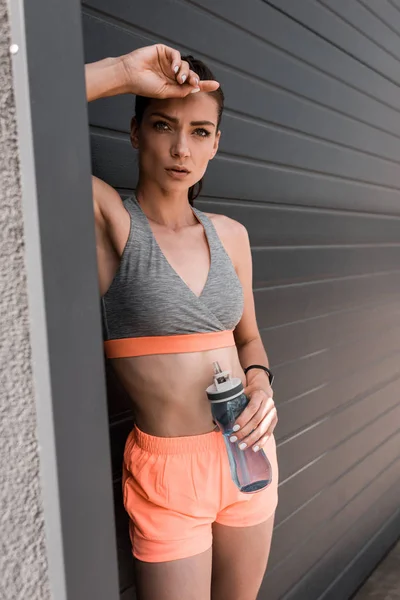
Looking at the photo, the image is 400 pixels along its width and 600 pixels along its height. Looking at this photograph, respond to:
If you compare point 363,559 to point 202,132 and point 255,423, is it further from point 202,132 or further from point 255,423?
point 202,132

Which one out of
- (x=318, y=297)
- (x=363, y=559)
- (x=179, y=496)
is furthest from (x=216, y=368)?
(x=363, y=559)

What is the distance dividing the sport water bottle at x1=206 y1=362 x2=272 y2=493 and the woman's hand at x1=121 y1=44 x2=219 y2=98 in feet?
2.21

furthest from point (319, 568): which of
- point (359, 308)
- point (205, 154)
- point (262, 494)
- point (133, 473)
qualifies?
point (205, 154)

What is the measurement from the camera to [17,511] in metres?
0.92

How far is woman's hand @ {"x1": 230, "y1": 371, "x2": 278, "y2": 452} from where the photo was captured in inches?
58.3

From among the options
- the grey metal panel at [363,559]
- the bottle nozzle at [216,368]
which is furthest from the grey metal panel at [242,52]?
the grey metal panel at [363,559]

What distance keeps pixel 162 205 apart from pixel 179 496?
2.55 feet

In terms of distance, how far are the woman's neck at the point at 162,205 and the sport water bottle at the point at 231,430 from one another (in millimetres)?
432

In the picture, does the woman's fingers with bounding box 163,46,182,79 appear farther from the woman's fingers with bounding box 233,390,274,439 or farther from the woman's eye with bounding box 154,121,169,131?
the woman's fingers with bounding box 233,390,274,439

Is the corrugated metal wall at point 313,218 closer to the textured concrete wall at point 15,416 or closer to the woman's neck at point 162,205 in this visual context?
the woman's neck at point 162,205

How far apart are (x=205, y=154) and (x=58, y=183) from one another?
78 centimetres

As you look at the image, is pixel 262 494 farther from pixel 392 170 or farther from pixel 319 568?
pixel 392 170

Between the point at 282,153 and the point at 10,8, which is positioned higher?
the point at 282,153

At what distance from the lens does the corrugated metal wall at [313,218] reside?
2334 millimetres
